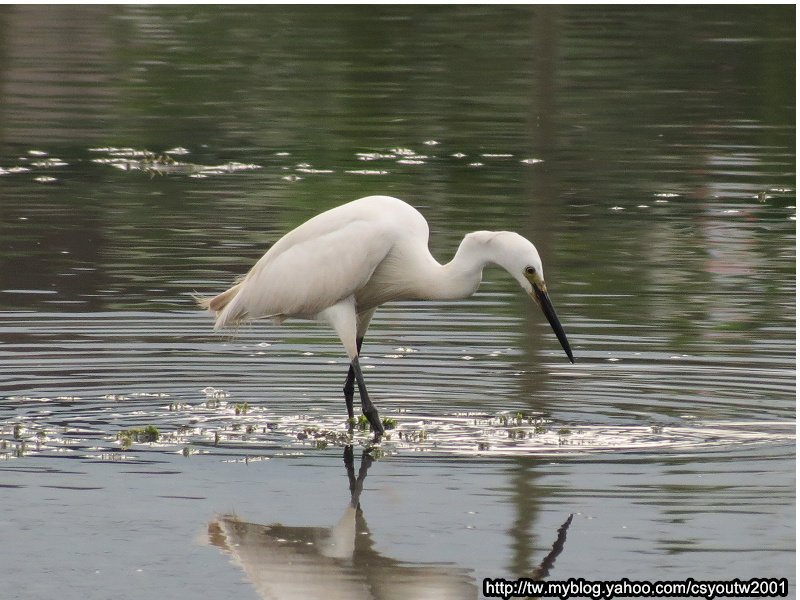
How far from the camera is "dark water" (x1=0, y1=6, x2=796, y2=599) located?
22.7ft

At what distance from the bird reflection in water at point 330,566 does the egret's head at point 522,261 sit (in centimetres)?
194

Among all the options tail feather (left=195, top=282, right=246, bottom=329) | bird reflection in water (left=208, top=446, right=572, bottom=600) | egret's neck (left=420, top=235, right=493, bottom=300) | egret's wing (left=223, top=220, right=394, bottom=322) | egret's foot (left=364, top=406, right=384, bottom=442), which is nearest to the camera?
bird reflection in water (left=208, top=446, right=572, bottom=600)

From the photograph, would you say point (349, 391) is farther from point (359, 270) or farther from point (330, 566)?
point (330, 566)

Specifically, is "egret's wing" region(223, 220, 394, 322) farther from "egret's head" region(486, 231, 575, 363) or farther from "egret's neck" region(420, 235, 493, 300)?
"egret's head" region(486, 231, 575, 363)

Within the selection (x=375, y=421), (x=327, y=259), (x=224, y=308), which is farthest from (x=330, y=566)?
(x=224, y=308)

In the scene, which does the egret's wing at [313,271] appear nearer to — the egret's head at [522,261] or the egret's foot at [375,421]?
the egret's head at [522,261]

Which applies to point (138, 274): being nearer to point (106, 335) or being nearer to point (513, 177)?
point (106, 335)

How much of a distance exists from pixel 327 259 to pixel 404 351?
64.7 inches

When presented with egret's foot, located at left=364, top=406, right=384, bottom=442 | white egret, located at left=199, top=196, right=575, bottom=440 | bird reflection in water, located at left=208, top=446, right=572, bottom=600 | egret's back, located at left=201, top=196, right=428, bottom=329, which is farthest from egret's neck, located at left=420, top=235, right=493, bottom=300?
bird reflection in water, located at left=208, top=446, right=572, bottom=600

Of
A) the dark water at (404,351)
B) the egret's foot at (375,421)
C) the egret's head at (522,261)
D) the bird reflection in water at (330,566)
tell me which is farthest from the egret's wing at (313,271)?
the bird reflection in water at (330,566)

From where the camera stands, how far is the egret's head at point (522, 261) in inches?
346

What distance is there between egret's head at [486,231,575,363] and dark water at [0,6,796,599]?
64 centimetres

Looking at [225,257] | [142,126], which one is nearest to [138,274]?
[225,257]

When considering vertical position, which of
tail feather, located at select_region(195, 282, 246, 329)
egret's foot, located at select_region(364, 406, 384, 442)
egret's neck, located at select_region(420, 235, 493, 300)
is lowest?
egret's foot, located at select_region(364, 406, 384, 442)
